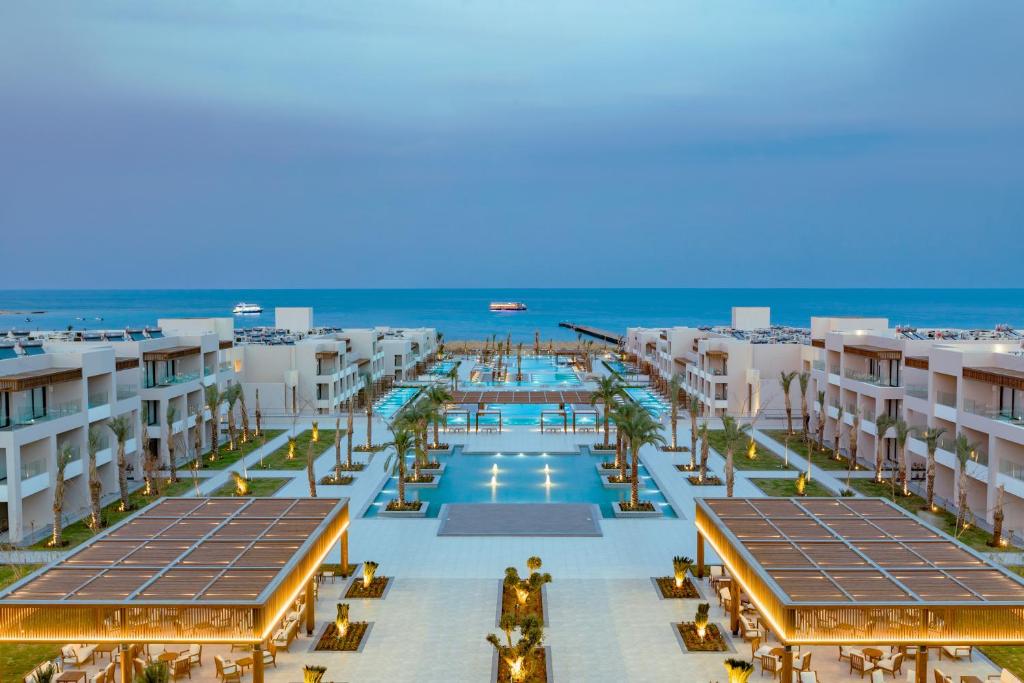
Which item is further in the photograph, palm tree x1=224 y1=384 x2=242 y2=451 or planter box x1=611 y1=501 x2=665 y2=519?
palm tree x1=224 y1=384 x2=242 y2=451

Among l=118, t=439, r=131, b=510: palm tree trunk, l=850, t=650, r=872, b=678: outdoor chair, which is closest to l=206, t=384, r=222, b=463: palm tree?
l=118, t=439, r=131, b=510: palm tree trunk

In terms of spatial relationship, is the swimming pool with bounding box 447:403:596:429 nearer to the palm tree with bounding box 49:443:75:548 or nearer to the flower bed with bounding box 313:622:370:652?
the palm tree with bounding box 49:443:75:548

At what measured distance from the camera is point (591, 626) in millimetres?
20938

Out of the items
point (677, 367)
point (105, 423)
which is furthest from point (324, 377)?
point (677, 367)

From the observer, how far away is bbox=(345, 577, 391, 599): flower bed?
909 inches

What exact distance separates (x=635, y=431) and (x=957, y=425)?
12447 millimetres

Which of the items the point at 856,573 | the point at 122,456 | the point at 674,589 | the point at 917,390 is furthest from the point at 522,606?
the point at 917,390

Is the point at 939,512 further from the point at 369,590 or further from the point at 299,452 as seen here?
the point at 299,452

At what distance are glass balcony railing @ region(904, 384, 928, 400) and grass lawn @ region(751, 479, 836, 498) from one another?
571 centimetres

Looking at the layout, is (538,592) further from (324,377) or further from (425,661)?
(324,377)

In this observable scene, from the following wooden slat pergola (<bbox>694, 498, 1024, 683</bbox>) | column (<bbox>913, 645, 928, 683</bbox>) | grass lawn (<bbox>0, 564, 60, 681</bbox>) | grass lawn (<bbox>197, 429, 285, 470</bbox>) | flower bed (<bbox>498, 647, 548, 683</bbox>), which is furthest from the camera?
grass lawn (<bbox>197, 429, 285, 470</bbox>)

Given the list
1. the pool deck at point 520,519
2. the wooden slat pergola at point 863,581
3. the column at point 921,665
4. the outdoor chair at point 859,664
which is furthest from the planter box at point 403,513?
the column at point 921,665

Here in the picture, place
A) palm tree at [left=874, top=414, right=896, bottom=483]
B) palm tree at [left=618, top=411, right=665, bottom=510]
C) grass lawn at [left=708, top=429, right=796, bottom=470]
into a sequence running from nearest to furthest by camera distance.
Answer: palm tree at [left=618, top=411, right=665, bottom=510]
palm tree at [left=874, top=414, right=896, bottom=483]
grass lawn at [left=708, top=429, right=796, bottom=470]

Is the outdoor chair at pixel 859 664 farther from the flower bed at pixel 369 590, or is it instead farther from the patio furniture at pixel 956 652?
the flower bed at pixel 369 590
